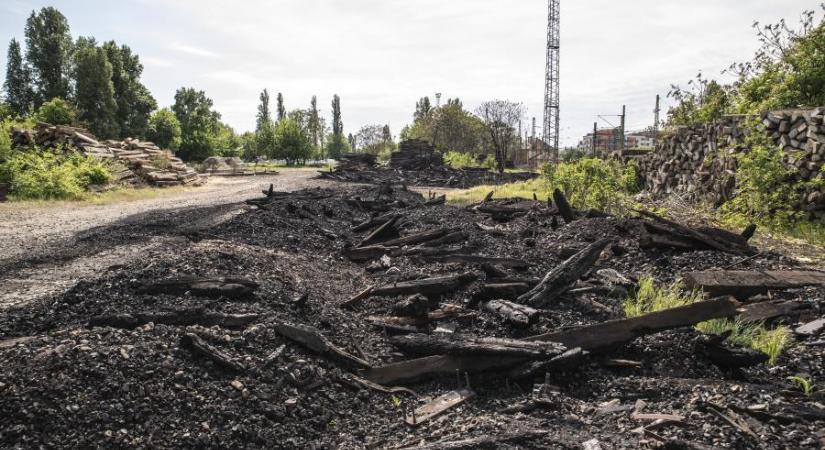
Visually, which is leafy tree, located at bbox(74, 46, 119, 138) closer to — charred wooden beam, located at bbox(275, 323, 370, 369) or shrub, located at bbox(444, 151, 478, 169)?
shrub, located at bbox(444, 151, 478, 169)

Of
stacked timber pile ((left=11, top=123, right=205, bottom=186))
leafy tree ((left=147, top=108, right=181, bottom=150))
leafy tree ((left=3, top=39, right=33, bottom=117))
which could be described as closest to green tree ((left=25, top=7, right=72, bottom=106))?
leafy tree ((left=3, top=39, right=33, bottom=117))

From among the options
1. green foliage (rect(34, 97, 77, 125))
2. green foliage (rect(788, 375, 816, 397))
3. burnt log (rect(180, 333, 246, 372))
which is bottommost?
green foliage (rect(788, 375, 816, 397))

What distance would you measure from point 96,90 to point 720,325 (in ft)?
130

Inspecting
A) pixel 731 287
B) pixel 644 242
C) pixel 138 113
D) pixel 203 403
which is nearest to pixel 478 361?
pixel 203 403

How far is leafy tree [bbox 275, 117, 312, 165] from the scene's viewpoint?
46.8 m

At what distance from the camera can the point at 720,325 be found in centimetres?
388

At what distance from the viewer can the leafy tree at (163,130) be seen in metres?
38.0

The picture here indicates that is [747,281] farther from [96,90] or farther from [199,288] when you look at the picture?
[96,90]

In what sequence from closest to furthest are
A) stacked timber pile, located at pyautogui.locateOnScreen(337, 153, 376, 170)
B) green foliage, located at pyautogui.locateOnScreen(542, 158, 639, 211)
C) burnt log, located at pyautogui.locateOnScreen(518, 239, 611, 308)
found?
burnt log, located at pyautogui.locateOnScreen(518, 239, 611, 308) → green foliage, located at pyautogui.locateOnScreen(542, 158, 639, 211) → stacked timber pile, located at pyautogui.locateOnScreen(337, 153, 376, 170)

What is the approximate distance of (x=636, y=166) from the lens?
50.8ft

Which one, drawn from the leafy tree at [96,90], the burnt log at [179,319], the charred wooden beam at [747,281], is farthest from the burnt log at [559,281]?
the leafy tree at [96,90]

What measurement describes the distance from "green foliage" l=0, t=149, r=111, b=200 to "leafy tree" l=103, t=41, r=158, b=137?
73.4ft

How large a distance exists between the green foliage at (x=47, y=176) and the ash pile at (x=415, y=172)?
412 inches

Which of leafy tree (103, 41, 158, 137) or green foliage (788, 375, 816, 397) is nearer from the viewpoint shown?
green foliage (788, 375, 816, 397)
